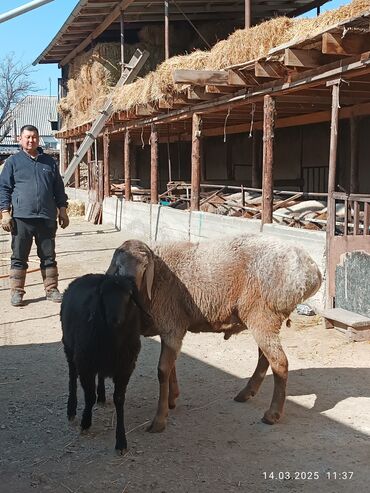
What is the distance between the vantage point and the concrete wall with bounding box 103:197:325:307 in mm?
7066

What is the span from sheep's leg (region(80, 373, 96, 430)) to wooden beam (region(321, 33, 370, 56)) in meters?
4.39

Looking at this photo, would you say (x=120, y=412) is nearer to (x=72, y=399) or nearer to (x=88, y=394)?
(x=88, y=394)

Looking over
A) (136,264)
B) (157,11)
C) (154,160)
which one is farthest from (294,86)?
(157,11)

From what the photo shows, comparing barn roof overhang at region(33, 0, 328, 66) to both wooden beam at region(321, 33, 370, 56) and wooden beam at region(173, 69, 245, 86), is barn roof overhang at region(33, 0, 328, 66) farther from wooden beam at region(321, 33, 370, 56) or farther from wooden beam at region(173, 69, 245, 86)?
wooden beam at region(321, 33, 370, 56)

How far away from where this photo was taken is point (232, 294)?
3.98m

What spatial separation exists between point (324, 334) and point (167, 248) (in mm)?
2728

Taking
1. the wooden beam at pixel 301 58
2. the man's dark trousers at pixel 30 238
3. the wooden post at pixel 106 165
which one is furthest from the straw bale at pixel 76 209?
the wooden beam at pixel 301 58

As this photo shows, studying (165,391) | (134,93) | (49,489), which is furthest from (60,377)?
(134,93)

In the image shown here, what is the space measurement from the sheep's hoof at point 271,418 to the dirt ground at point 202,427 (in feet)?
0.13

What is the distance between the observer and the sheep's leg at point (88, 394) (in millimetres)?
3523

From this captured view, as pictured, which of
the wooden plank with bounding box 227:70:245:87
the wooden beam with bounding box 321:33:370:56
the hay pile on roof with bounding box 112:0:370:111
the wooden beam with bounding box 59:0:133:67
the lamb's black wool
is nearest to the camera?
the lamb's black wool

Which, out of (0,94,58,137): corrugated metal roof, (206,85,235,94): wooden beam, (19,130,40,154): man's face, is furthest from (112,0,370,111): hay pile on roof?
(0,94,58,137): corrugated metal roof

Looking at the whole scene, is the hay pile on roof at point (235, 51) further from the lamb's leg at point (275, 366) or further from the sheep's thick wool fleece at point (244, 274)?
the lamb's leg at point (275, 366)

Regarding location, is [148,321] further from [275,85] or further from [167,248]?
[275,85]
